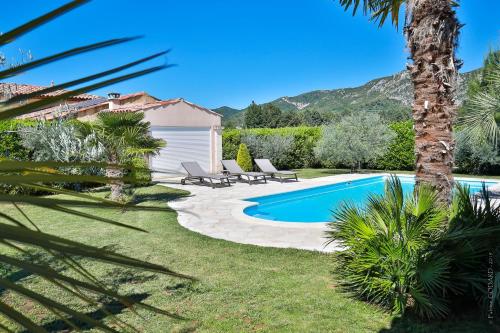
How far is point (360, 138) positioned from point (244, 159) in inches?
265

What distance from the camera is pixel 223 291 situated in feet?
17.6

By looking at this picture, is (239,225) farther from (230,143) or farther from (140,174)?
(230,143)

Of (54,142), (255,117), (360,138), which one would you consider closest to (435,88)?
(54,142)

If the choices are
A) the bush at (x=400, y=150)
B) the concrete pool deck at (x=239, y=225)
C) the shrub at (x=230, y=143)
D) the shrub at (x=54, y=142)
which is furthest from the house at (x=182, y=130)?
the bush at (x=400, y=150)

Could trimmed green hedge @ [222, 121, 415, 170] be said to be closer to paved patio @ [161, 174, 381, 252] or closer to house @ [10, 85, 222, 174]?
house @ [10, 85, 222, 174]

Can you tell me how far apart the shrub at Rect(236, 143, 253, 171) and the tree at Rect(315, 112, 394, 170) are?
4.61 meters

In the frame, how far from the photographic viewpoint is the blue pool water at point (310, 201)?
41.8ft

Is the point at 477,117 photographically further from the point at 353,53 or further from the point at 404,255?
the point at 353,53

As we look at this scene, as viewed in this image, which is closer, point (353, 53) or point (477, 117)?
point (477, 117)

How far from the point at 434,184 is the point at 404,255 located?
1.30m

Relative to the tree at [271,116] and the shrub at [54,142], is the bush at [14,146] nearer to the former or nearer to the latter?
the shrub at [54,142]

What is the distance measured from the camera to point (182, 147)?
2320cm

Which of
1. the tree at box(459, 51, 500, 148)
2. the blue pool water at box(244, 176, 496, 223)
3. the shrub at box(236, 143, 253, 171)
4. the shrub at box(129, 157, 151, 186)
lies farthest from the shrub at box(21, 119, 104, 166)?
the shrub at box(129, 157, 151, 186)

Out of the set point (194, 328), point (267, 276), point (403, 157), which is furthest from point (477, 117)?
point (403, 157)
